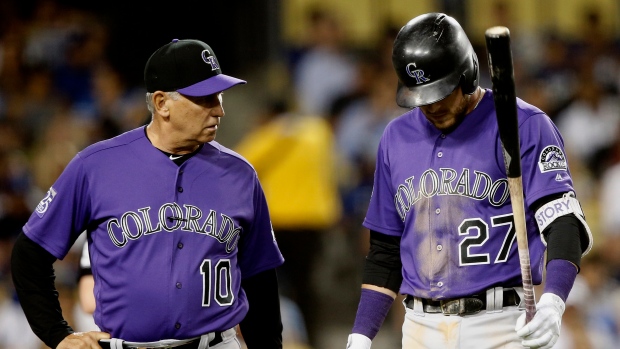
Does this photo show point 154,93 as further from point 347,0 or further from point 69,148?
point 347,0

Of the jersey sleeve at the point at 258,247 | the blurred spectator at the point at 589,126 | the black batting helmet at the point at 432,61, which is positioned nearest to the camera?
the black batting helmet at the point at 432,61

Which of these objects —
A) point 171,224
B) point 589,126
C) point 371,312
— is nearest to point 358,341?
point 371,312

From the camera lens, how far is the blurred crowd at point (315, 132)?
300 inches

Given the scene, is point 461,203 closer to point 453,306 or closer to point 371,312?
point 453,306

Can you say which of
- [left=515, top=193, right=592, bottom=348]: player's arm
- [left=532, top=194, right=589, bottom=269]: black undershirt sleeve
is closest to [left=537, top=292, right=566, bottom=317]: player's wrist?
[left=515, top=193, right=592, bottom=348]: player's arm

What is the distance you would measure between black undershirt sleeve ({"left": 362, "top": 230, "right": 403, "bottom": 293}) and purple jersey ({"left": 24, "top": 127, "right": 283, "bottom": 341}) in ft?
1.61

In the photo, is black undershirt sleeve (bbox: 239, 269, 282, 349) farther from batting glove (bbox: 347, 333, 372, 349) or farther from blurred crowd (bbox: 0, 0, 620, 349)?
blurred crowd (bbox: 0, 0, 620, 349)

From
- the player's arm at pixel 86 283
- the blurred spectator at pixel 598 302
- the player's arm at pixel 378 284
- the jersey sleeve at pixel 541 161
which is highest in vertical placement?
the jersey sleeve at pixel 541 161

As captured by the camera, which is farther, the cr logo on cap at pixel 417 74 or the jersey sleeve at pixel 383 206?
the jersey sleeve at pixel 383 206

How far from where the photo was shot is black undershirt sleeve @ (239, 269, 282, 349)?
4.10 metres

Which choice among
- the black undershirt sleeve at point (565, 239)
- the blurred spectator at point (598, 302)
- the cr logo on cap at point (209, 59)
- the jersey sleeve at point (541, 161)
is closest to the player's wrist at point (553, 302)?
the black undershirt sleeve at point (565, 239)

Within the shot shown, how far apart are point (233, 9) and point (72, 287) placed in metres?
3.91

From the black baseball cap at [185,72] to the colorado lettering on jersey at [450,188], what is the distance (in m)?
0.74

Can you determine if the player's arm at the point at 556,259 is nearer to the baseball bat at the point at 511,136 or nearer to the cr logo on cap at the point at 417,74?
the baseball bat at the point at 511,136
